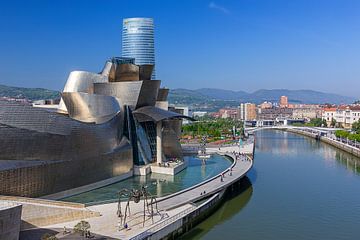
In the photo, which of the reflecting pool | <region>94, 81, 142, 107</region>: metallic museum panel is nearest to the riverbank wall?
the reflecting pool

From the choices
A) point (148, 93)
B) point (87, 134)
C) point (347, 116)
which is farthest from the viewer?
point (347, 116)

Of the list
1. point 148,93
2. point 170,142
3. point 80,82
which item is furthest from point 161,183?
point 80,82

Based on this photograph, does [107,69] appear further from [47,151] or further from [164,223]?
[164,223]

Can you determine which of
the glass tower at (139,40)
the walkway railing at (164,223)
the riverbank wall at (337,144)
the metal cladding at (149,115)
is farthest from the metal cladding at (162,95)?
the glass tower at (139,40)

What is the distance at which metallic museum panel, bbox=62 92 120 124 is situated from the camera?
32031 mm

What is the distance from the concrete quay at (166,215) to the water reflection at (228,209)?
43 cm

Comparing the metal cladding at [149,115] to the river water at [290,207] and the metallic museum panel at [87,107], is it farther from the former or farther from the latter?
the river water at [290,207]

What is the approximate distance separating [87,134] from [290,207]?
14965mm

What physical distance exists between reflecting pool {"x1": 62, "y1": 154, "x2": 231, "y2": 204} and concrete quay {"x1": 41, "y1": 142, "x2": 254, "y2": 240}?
2.06m

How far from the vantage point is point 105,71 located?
125 ft

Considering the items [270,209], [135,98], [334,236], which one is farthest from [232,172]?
[334,236]

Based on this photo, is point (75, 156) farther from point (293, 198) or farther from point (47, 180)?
point (293, 198)

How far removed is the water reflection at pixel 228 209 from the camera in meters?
23.3

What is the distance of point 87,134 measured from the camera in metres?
28.5
